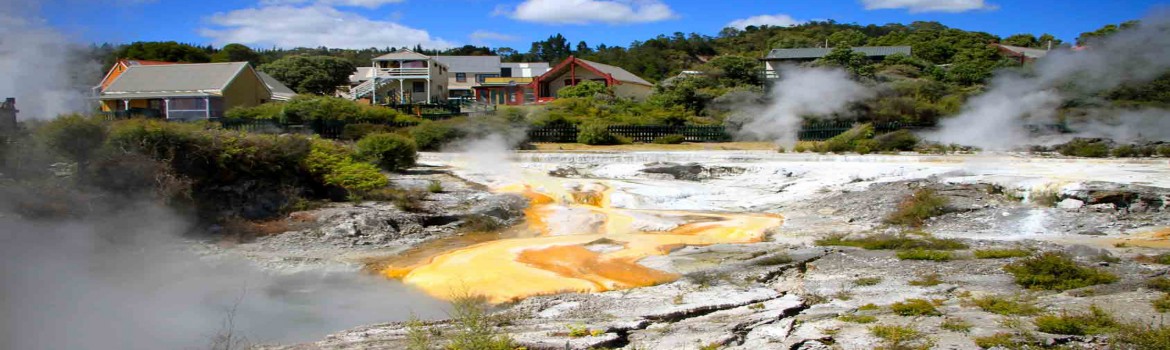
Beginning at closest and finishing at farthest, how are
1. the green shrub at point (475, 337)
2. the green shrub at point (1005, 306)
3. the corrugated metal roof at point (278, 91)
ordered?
1. the green shrub at point (475, 337)
2. the green shrub at point (1005, 306)
3. the corrugated metal roof at point (278, 91)

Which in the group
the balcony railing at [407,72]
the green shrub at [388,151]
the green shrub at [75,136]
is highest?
the balcony railing at [407,72]

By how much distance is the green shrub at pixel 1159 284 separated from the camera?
9484 mm

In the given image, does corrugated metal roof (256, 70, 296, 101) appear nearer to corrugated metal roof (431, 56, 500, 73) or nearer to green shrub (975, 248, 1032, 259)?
corrugated metal roof (431, 56, 500, 73)

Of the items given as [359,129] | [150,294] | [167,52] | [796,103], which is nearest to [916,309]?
[150,294]

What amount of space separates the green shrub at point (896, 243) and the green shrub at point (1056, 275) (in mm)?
2405

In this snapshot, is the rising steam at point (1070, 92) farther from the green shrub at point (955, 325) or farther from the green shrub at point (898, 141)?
the green shrub at point (955, 325)

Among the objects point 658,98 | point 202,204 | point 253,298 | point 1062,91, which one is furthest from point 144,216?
point 658,98

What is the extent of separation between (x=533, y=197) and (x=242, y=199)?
6.54 metres

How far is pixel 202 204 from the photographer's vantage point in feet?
55.6

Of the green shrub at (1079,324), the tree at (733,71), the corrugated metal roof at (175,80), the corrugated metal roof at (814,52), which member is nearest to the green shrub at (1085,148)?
the green shrub at (1079,324)

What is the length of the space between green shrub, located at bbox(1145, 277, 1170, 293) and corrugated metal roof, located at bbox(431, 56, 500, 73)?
6655 centimetres

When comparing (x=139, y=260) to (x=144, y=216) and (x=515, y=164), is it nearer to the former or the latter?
(x=144, y=216)

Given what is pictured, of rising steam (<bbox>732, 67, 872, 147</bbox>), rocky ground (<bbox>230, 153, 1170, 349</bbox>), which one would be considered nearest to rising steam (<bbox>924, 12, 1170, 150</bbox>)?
rocky ground (<bbox>230, 153, 1170, 349</bbox>)

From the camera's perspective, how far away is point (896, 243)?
550 inches
